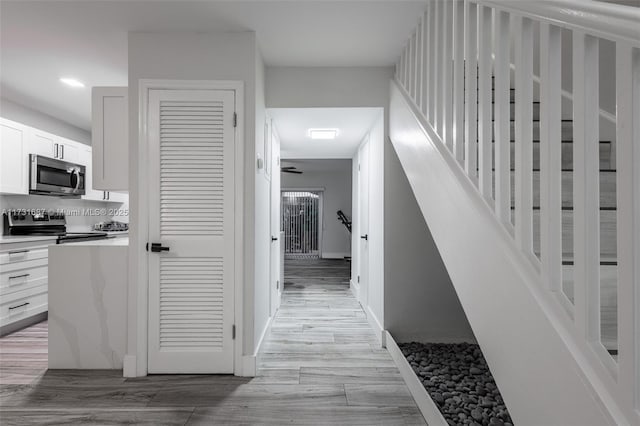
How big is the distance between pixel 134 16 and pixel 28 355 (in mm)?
2709

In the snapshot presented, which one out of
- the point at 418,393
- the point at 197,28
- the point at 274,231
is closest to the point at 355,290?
the point at 274,231

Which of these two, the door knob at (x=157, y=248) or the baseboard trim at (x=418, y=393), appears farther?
the door knob at (x=157, y=248)

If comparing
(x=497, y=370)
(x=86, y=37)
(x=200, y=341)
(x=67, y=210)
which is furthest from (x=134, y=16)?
(x=67, y=210)

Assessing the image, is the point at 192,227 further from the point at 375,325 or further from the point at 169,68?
the point at 375,325

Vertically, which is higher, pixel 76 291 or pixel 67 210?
pixel 67 210

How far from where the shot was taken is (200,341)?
2.53 meters

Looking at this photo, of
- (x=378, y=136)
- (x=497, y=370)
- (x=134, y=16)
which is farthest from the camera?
(x=378, y=136)

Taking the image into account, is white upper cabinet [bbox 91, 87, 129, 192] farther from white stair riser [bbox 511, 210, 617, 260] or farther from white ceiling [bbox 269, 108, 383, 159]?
white stair riser [bbox 511, 210, 617, 260]

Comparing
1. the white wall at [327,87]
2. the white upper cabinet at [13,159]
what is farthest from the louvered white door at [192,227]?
the white upper cabinet at [13,159]

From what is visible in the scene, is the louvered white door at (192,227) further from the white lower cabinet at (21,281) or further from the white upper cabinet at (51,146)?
the white upper cabinet at (51,146)

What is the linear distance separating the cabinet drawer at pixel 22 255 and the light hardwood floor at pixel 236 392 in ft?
2.39

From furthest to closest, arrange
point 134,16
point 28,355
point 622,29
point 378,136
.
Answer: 1. point 378,136
2. point 28,355
3. point 134,16
4. point 622,29

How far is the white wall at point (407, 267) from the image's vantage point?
3.08m

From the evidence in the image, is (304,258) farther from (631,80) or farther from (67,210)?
(631,80)
